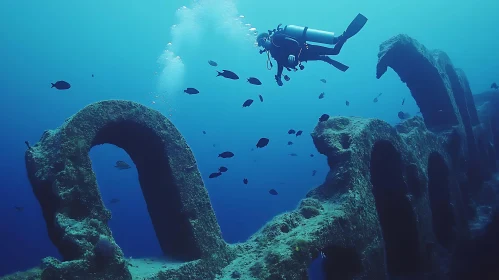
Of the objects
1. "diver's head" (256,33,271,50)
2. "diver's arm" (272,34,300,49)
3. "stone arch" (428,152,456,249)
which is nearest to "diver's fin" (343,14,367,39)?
"diver's arm" (272,34,300,49)

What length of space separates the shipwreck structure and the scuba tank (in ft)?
6.24

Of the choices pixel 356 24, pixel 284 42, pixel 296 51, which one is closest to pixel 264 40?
pixel 284 42

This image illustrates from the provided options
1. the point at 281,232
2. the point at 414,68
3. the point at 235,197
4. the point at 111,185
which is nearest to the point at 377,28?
the point at 235,197

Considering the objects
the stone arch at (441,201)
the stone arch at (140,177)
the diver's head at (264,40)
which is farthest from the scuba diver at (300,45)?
the stone arch at (441,201)

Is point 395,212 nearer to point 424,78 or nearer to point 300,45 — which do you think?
point 300,45

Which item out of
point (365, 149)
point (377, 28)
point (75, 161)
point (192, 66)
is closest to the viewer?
point (75, 161)

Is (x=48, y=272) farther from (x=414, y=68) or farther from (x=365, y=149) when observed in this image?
(x=414, y=68)

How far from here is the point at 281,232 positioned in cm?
548

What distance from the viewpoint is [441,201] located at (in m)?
9.98

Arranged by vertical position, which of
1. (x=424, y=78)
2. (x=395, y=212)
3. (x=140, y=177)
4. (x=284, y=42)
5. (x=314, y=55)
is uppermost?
(x=284, y=42)

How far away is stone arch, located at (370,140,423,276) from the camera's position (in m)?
7.51

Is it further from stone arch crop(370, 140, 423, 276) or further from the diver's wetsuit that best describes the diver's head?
stone arch crop(370, 140, 423, 276)

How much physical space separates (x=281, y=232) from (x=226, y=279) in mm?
1236

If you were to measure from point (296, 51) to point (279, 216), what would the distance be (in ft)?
13.2
